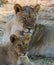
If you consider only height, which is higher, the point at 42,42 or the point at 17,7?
the point at 17,7

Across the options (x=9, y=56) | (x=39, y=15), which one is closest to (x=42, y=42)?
(x=9, y=56)

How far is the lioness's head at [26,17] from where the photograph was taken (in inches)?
182

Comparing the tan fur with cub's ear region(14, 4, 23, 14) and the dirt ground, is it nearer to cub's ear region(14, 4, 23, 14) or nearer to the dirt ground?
cub's ear region(14, 4, 23, 14)

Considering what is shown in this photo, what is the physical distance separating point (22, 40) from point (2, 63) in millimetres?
388

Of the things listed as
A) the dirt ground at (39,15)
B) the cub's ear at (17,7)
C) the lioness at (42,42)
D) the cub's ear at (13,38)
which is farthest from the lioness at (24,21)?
the dirt ground at (39,15)

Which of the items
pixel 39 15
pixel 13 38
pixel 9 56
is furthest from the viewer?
pixel 39 15

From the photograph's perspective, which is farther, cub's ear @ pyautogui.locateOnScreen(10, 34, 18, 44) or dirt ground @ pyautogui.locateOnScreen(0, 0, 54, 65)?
dirt ground @ pyautogui.locateOnScreen(0, 0, 54, 65)

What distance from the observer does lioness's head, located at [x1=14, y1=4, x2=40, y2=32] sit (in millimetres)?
4617

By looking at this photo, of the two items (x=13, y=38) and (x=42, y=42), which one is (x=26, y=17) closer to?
(x=13, y=38)

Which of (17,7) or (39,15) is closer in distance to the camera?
(17,7)

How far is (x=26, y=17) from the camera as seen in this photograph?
4.77 meters

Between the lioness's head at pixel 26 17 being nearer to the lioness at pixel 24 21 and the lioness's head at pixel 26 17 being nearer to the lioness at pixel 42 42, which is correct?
the lioness at pixel 24 21

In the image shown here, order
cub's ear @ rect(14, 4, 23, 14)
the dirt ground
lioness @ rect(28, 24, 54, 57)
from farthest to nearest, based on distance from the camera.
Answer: the dirt ground, lioness @ rect(28, 24, 54, 57), cub's ear @ rect(14, 4, 23, 14)

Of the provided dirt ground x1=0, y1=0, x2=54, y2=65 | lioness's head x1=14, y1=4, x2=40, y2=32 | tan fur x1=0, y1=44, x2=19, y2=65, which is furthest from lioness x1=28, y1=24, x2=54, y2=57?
tan fur x1=0, y1=44, x2=19, y2=65
